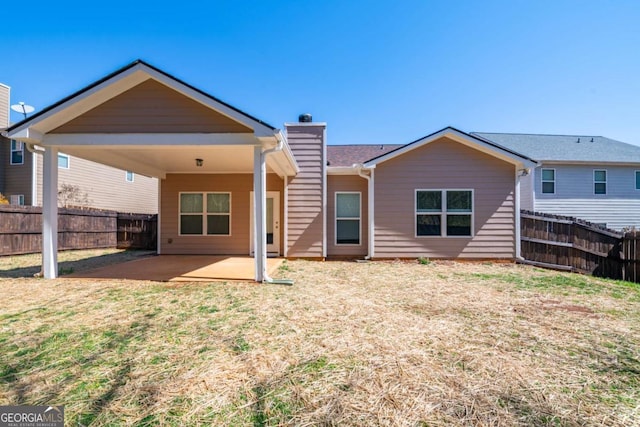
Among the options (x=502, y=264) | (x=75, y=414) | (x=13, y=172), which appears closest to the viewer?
(x=75, y=414)

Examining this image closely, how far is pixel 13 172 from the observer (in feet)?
44.1

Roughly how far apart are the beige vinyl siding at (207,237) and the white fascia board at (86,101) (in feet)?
14.1

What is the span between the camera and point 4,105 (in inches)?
563

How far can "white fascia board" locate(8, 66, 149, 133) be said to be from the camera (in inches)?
211

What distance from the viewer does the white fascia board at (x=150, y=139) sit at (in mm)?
5586

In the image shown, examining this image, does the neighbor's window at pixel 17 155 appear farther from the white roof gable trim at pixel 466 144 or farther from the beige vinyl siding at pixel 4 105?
the white roof gable trim at pixel 466 144

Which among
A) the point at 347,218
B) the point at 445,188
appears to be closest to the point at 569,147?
the point at 445,188

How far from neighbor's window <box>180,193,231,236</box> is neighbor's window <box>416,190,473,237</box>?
244 inches

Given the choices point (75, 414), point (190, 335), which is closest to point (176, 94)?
point (190, 335)

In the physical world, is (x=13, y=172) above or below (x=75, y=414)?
above

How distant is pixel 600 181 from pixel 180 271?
20083 millimetres

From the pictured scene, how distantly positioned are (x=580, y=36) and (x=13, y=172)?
71.0 feet

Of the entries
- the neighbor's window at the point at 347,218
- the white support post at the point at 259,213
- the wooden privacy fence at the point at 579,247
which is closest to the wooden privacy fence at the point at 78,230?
the neighbor's window at the point at 347,218

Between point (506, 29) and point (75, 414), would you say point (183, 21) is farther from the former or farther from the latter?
point (75, 414)
